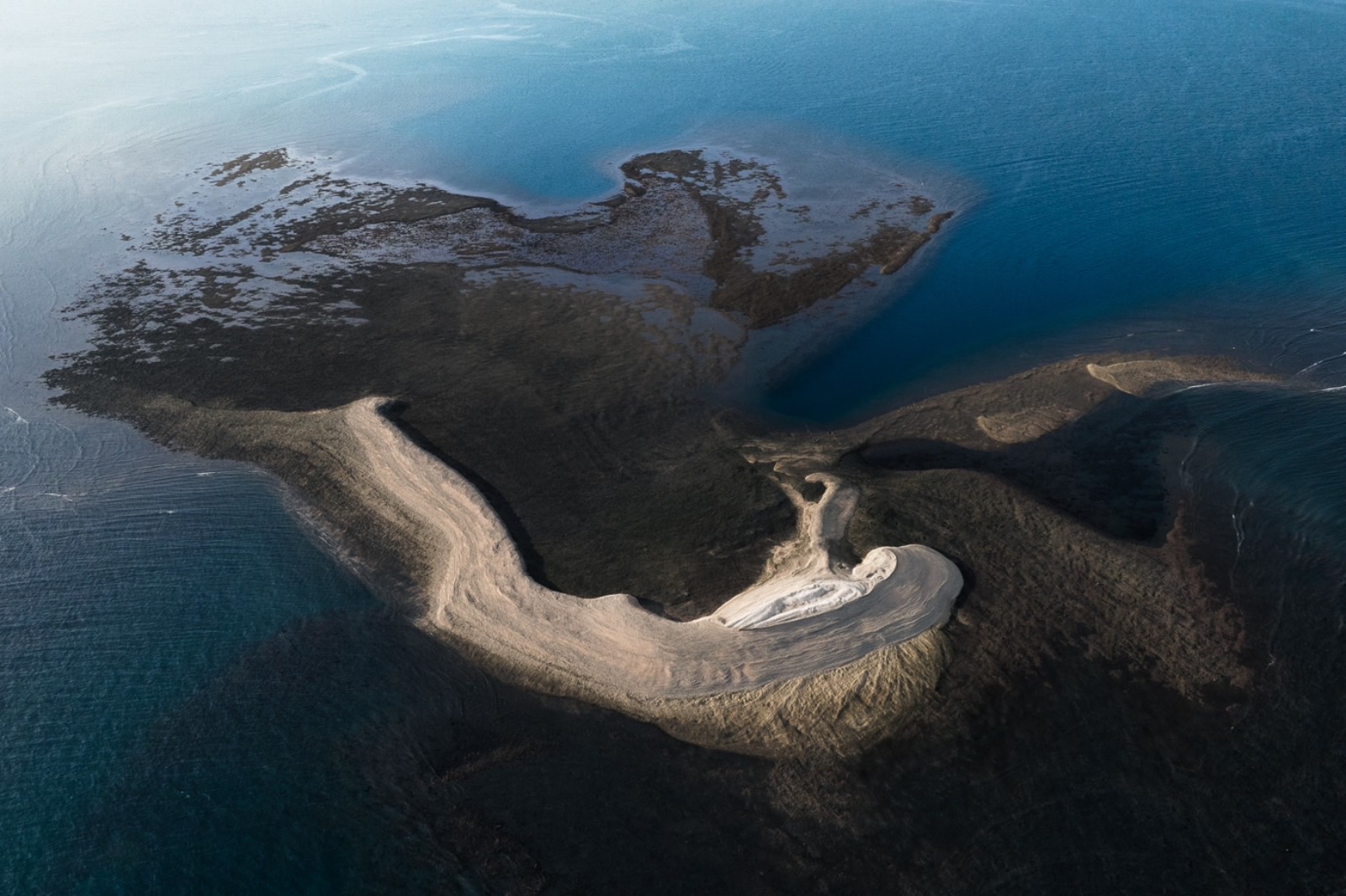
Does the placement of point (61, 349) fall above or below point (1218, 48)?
below

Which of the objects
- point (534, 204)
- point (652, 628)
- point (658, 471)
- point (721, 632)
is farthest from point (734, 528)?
point (534, 204)

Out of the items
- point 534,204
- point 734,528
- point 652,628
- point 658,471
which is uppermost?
point 534,204

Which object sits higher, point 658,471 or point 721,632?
point 658,471

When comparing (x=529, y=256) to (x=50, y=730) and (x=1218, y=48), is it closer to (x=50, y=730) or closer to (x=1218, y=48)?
(x=50, y=730)

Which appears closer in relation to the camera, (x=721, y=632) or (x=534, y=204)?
(x=721, y=632)

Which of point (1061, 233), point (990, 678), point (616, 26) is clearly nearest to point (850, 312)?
point (1061, 233)

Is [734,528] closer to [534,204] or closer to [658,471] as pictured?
[658,471]
